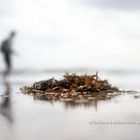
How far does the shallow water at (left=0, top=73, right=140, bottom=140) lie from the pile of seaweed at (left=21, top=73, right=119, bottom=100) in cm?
76

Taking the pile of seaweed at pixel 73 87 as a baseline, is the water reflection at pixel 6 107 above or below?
below

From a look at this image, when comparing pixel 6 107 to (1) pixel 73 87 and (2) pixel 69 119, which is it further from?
(1) pixel 73 87

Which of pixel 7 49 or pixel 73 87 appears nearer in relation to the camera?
pixel 73 87

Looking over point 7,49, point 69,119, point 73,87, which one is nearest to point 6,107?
point 69,119

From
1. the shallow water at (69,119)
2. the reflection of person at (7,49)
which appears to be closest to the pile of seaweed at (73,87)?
the shallow water at (69,119)

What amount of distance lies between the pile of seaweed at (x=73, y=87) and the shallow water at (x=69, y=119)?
759 mm

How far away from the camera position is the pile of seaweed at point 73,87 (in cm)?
685

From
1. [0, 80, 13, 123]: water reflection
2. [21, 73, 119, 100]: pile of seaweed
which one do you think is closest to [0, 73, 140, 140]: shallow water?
[0, 80, 13, 123]: water reflection

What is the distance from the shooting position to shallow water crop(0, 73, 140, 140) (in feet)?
11.3

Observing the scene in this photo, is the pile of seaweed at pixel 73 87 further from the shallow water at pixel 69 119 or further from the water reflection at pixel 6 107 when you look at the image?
the shallow water at pixel 69 119

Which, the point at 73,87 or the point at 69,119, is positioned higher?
the point at 73,87

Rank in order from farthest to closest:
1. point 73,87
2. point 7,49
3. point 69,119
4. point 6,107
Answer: point 7,49 → point 73,87 → point 6,107 → point 69,119

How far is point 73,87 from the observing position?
23.1 ft

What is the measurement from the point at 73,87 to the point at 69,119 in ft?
9.26
